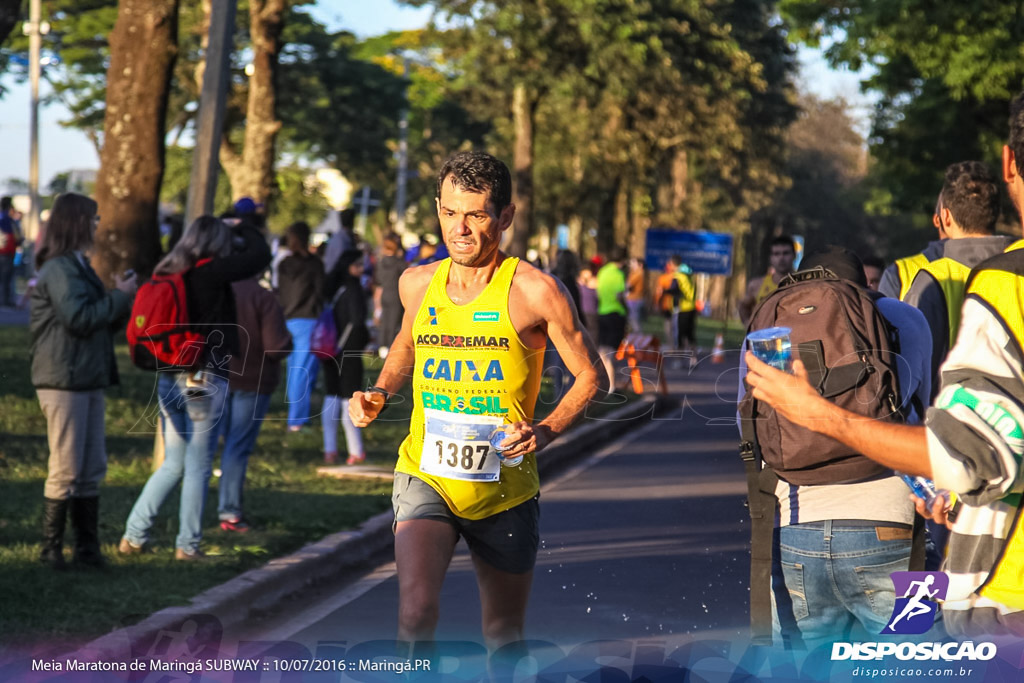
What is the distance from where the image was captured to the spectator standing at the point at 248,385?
9.19 metres

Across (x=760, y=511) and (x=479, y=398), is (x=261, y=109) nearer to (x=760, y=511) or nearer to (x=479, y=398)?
(x=479, y=398)

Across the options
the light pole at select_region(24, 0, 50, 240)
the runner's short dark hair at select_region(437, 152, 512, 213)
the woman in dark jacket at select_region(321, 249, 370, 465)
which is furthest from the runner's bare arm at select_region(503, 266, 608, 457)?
the light pole at select_region(24, 0, 50, 240)

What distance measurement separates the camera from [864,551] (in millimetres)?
4188

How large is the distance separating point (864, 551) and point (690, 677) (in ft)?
6.12

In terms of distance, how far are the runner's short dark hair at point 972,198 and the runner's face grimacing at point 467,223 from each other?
74.3 inches

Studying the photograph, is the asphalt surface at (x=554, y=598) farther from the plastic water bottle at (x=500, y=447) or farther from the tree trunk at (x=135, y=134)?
the tree trunk at (x=135, y=134)

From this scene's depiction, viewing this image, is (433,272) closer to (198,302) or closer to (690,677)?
(690,677)

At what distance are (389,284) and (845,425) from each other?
15.9 meters

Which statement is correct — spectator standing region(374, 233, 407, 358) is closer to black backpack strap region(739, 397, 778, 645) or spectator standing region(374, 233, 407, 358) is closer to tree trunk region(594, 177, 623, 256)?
black backpack strap region(739, 397, 778, 645)

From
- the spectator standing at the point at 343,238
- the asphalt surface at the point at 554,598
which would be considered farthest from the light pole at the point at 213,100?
the spectator standing at the point at 343,238

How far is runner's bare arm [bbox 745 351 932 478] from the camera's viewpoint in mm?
2697

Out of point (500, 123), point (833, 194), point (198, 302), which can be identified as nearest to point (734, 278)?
point (833, 194)

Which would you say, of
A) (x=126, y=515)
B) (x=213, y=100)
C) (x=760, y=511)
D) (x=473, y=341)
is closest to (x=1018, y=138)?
(x=760, y=511)

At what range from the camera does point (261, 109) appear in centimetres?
2005
